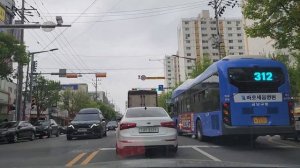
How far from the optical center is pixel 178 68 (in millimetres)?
115312

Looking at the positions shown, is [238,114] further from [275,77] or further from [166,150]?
[166,150]

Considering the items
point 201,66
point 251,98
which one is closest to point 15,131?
point 251,98

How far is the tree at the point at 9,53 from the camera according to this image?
1147 inches

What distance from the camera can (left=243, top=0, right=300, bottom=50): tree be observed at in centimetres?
1997

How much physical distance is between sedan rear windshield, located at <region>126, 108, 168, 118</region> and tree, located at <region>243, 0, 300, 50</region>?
8.31 meters

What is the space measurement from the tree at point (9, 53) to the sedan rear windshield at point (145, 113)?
54.5ft

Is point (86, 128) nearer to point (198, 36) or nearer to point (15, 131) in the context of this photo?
point (15, 131)

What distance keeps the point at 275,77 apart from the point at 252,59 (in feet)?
3.40

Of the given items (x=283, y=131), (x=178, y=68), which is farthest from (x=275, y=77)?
(x=178, y=68)

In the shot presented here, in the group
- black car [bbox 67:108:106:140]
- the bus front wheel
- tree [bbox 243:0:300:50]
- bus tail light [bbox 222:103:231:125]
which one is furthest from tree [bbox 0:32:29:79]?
bus tail light [bbox 222:103:231:125]

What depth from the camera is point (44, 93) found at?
57.8m

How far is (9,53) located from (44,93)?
94.7 ft

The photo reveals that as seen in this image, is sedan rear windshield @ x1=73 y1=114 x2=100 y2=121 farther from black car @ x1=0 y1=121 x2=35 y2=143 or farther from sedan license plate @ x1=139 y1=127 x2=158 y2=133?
sedan license plate @ x1=139 y1=127 x2=158 y2=133

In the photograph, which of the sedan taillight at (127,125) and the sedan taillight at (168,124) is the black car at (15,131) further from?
the sedan taillight at (168,124)
